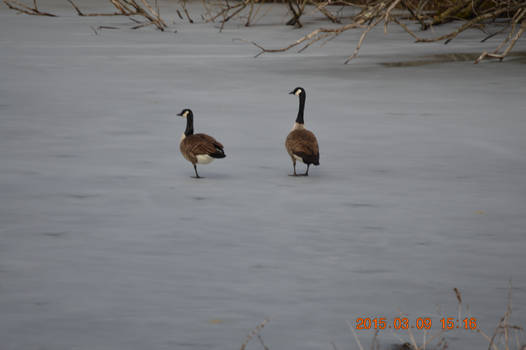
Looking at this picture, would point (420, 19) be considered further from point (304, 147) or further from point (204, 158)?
point (204, 158)

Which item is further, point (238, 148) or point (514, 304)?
point (238, 148)

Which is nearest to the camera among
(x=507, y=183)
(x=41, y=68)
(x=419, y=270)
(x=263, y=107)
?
(x=419, y=270)

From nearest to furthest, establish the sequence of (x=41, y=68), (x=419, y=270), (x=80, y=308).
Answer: (x=80, y=308) < (x=419, y=270) < (x=41, y=68)

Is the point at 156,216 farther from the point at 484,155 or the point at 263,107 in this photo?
the point at 263,107

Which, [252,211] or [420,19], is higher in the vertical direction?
[420,19]

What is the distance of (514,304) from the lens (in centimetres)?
511

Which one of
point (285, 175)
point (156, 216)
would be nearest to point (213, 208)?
point (156, 216)

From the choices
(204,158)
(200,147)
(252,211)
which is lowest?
(252,211)

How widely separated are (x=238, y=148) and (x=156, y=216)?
9.38 feet
